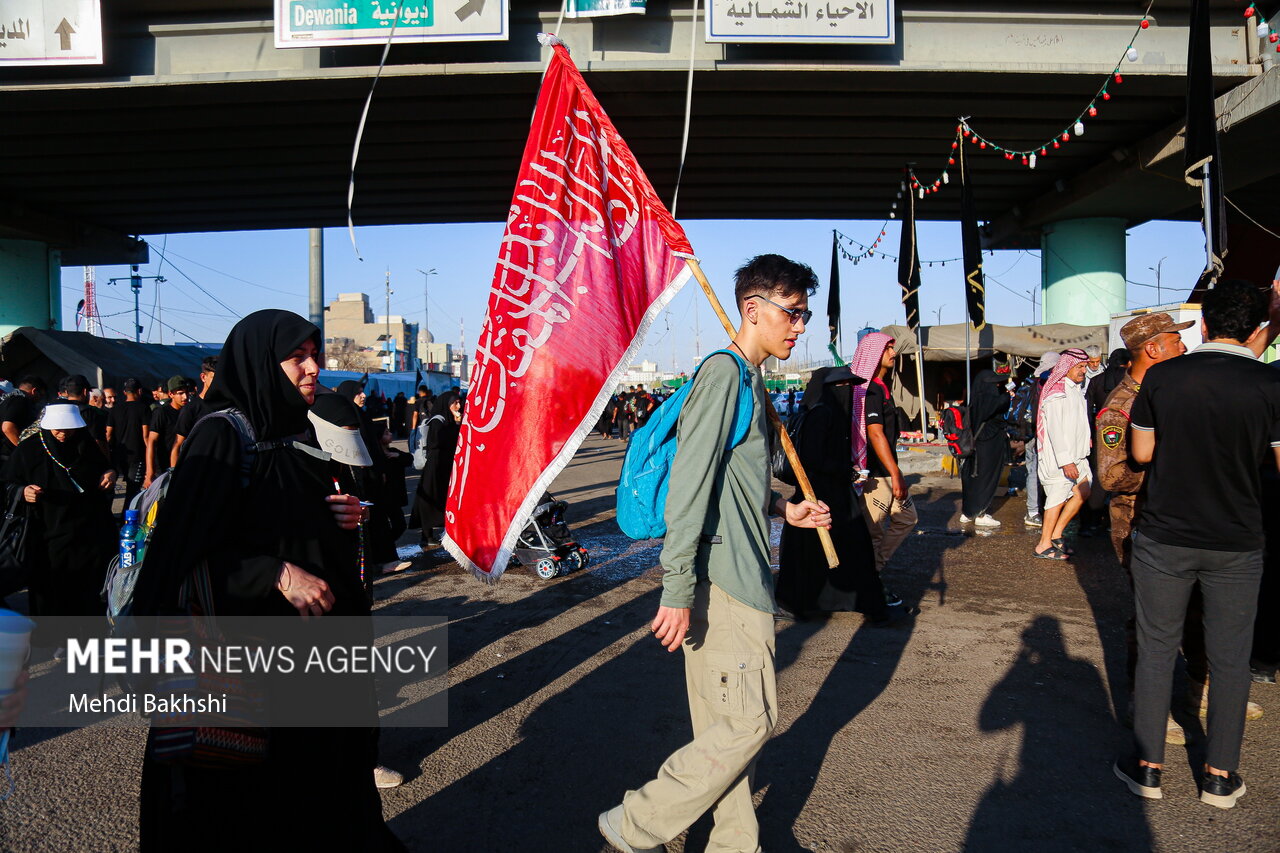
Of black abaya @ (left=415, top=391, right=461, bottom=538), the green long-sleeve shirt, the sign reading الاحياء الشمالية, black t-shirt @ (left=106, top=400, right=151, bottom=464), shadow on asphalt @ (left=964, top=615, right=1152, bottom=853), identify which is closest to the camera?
the green long-sleeve shirt

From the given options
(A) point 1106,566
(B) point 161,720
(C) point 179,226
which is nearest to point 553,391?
(B) point 161,720

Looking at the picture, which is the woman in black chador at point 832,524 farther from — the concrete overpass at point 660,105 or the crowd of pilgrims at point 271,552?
the concrete overpass at point 660,105

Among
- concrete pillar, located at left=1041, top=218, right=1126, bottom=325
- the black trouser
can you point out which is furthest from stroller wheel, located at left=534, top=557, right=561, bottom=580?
concrete pillar, located at left=1041, top=218, right=1126, bottom=325

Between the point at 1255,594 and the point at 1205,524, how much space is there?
13.9 inches

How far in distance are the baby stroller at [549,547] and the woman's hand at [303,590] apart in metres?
5.22

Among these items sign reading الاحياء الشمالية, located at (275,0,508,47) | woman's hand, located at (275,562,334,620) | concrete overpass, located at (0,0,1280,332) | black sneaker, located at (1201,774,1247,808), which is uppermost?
sign reading الاحياء الشمالية, located at (275,0,508,47)

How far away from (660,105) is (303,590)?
14.0m

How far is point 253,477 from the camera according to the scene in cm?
239

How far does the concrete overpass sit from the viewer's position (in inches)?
531

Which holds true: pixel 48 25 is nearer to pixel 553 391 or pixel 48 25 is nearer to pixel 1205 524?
pixel 553 391

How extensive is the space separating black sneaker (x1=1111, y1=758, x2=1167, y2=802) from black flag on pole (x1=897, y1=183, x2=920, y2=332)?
14869 mm

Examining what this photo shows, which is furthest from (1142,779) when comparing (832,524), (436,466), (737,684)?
(436,466)

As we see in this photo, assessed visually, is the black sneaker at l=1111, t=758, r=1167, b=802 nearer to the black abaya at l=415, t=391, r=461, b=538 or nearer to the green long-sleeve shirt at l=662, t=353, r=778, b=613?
the green long-sleeve shirt at l=662, t=353, r=778, b=613

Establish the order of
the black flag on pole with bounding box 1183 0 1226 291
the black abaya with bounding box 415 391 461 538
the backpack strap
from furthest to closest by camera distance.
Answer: the black abaya with bounding box 415 391 461 538 < the black flag on pole with bounding box 1183 0 1226 291 < the backpack strap
